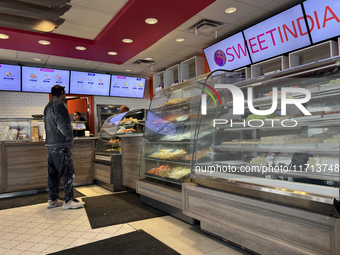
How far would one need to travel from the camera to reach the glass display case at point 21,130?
4.81 m

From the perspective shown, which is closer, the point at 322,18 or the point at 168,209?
the point at 168,209

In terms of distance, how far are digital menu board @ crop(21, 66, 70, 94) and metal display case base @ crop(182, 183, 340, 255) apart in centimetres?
620

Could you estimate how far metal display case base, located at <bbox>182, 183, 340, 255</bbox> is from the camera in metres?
1.55

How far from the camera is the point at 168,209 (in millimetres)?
3307

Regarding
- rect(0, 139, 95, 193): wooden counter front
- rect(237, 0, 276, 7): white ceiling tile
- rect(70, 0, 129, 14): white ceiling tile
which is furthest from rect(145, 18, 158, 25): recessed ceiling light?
rect(0, 139, 95, 193): wooden counter front

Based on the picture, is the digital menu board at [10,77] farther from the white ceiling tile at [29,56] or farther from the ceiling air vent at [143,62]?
the ceiling air vent at [143,62]

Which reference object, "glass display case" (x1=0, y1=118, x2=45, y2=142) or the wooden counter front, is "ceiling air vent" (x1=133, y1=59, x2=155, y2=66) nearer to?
"glass display case" (x1=0, y1=118, x2=45, y2=142)

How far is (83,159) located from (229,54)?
3.82 metres

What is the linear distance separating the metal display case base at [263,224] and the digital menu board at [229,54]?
11.2 ft

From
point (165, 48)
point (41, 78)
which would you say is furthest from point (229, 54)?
point (41, 78)

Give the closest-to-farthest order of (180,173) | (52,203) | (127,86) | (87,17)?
(180,173) → (52,203) → (87,17) → (127,86)

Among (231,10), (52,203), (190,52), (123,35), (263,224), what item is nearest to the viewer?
(263,224)

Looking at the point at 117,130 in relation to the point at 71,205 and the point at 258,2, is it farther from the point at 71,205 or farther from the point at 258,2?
the point at 258,2

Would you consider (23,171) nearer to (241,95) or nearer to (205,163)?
(205,163)
